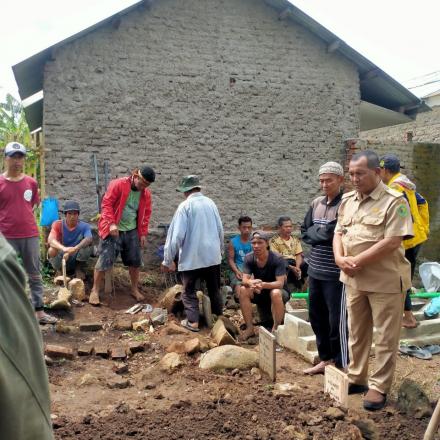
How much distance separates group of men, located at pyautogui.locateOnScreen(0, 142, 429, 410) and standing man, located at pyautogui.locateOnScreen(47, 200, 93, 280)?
0.6 inches

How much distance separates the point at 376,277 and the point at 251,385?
1444mm

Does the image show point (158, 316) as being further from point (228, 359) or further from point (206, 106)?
point (206, 106)

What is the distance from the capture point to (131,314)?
21.4ft

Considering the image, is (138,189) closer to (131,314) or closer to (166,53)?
(131,314)

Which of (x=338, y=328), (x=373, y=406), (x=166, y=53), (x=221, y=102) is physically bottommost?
(x=373, y=406)

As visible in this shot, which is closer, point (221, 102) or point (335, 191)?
point (335, 191)

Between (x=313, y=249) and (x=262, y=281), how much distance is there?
1.44 meters

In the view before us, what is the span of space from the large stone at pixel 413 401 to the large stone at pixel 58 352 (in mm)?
3113

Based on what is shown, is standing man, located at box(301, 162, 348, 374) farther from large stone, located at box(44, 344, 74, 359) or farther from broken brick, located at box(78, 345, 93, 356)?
large stone, located at box(44, 344, 74, 359)

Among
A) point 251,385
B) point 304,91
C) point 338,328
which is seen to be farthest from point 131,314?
point 304,91

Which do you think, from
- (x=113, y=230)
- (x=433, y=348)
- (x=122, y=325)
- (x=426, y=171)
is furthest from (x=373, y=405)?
(x=426, y=171)

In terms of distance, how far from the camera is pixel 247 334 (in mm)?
5789

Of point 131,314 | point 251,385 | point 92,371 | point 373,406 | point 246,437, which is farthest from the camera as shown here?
point 131,314

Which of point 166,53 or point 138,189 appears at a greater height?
point 166,53
